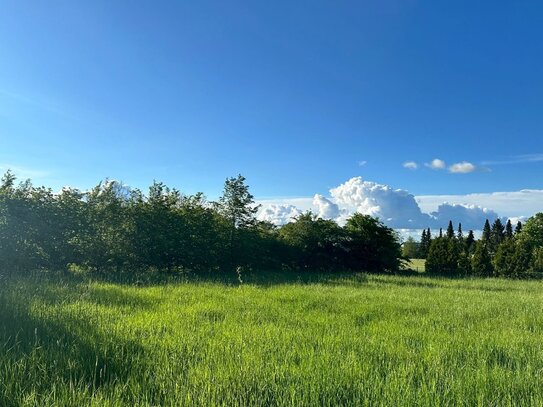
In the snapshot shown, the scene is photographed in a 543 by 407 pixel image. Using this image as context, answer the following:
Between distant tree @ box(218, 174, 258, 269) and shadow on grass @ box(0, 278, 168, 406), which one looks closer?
shadow on grass @ box(0, 278, 168, 406)

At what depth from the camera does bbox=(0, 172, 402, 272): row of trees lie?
15023mm

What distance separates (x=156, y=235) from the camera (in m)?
18.9

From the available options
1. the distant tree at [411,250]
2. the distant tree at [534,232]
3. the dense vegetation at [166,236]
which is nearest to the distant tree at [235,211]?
the dense vegetation at [166,236]

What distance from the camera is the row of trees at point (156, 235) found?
49.3ft

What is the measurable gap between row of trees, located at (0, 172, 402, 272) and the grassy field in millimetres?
8231

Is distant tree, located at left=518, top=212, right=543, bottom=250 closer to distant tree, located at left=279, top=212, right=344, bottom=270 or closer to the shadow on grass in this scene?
distant tree, located at left=279, top=212, right=344, bottom=270

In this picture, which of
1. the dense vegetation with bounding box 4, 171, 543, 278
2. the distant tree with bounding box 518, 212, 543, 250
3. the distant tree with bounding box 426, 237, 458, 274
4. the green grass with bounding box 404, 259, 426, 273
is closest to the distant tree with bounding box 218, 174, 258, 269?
the dense vegetation with bounding box 4, 171, 543, 278

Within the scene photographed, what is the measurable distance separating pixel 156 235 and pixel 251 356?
15.7 m

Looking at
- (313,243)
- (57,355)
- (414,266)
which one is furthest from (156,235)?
(414,266)

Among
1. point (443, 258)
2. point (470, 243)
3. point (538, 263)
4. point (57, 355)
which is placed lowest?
point (57, 355)

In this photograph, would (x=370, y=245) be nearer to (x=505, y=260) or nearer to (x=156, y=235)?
(x=156, y=235)

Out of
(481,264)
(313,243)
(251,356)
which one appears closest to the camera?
(251,356)

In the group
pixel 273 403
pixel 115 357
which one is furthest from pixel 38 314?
pixel 273 403

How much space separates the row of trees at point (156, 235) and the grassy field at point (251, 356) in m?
8.23
